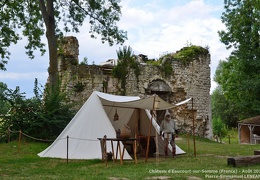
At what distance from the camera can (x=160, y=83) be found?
17953 mm

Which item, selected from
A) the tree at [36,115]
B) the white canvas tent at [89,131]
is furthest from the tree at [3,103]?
the white canvas tent at [89,131]

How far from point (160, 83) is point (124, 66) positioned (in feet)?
7.44

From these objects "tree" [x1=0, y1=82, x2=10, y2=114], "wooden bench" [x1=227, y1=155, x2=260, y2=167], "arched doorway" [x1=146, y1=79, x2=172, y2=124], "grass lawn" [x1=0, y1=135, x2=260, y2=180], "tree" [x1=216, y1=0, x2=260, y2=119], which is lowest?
"grass lawn" [x1=0, y1=135, x2=260, y2=180]

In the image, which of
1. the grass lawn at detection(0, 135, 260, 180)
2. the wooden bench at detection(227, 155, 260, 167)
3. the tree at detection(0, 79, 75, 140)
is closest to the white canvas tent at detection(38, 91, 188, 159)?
the grass lawn at detection(0, 135, 260, 180)

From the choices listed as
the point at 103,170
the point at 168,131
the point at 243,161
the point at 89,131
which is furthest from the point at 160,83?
the point at 103,170

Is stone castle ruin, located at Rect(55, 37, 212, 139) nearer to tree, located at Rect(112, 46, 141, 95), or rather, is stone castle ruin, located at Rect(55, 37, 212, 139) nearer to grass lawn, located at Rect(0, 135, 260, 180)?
tree, located at Rect(112, 46, 141, 95)

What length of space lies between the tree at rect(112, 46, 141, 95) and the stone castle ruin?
22 centimetres

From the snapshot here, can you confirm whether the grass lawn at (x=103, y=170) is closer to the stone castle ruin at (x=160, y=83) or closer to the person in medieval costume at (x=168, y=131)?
the person in medieval costume at (x=168, y=131)

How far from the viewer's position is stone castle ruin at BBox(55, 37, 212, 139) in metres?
16.4

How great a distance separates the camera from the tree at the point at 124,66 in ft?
55.8

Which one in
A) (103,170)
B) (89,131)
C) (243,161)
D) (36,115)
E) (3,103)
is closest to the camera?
(103,170)

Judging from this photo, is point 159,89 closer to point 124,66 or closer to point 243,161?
point 124,66

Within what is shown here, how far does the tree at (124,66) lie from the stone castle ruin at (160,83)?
22 cm

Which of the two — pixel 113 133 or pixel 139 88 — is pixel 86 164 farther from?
pixel 139 88
